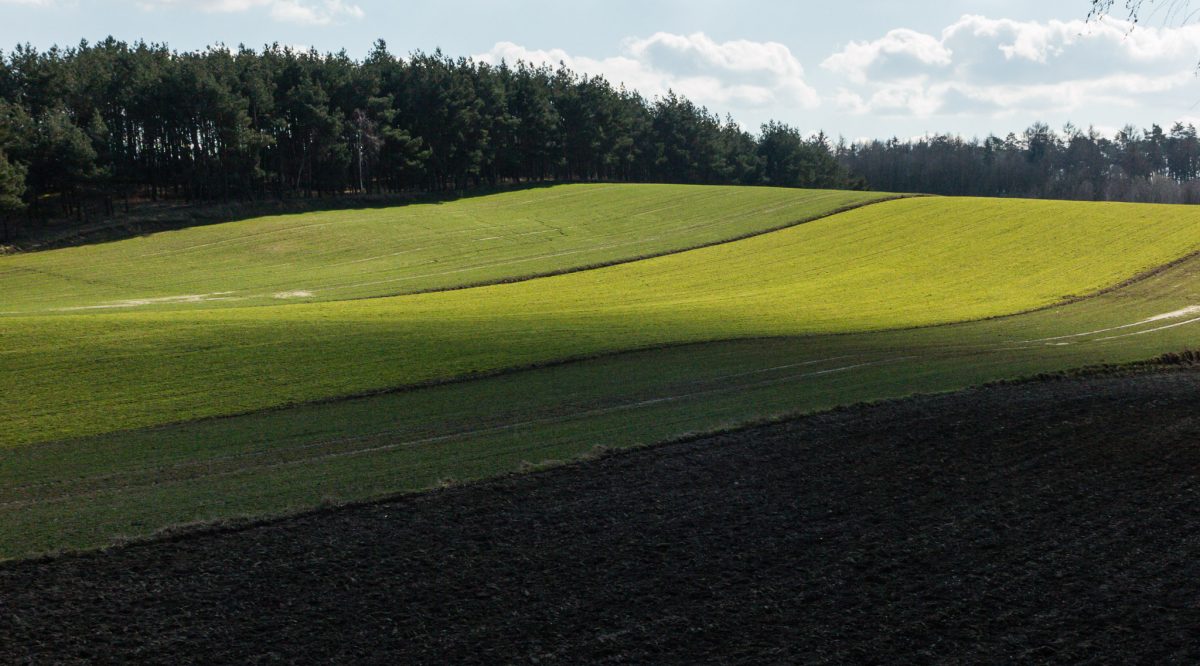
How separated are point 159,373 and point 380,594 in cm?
1907

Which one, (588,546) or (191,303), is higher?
(191,303)

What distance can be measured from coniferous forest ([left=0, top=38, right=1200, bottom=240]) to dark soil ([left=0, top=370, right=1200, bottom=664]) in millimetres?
62639

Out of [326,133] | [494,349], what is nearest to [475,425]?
[494,349]

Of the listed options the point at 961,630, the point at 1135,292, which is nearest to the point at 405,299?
the point at 1135,292

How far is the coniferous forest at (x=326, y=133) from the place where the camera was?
7638 cm

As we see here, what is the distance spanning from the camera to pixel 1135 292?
4525cm

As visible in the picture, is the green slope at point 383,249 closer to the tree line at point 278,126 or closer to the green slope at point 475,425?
the tree line at point 278,126

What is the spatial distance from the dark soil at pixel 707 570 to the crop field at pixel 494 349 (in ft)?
8.49

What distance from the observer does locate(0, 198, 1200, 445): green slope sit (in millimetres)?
27141

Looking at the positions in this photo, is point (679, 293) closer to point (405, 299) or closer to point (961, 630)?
point (405, 299)

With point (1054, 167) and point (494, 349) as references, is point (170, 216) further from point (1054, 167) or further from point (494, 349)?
point (1054, 167)

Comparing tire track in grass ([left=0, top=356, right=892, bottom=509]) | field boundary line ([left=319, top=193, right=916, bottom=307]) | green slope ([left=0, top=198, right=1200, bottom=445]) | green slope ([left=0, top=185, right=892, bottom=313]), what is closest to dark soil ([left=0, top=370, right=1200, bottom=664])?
tire track in grass ([left=0, top=356, right=892, bottom=509])

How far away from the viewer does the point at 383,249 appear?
67812mm

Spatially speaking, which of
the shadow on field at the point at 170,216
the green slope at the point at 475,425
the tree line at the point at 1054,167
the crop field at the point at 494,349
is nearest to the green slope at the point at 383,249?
the crop field at the point at 494,349
